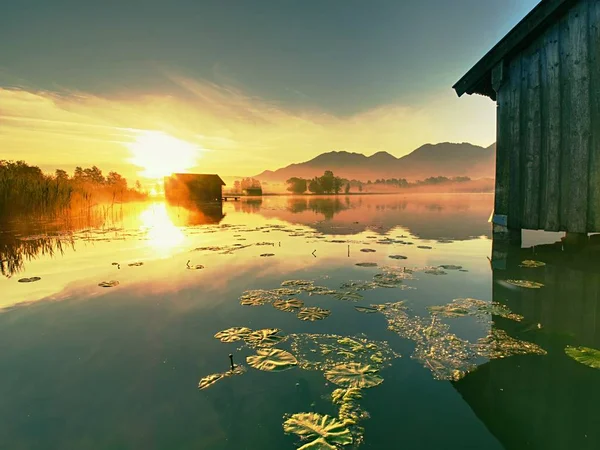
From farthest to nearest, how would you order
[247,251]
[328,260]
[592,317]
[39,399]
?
[247,251], [328,260], [592,317], [39,399]

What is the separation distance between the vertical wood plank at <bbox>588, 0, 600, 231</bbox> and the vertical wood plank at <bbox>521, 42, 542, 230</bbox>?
3.45ft

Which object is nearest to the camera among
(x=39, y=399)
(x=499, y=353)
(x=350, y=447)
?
(x=350, y=447)

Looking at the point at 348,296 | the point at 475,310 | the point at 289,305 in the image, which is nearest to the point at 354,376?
the point at 289,305

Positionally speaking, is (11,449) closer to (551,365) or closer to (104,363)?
(104,363)

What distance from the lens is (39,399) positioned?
106 inches

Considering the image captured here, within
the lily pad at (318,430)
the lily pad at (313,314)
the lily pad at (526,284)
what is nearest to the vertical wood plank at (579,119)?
the lily pad at (526,284)

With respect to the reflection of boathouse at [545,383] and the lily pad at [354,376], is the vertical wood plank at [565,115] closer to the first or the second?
the reflection of boathouse at [545,383]

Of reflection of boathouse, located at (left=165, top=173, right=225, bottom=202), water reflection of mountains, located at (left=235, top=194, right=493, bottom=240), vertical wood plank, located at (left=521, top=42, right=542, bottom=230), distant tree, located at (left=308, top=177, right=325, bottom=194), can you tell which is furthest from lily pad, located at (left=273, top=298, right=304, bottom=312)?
distant tree, located at (left=308, top=177, right=325, bottom=194)

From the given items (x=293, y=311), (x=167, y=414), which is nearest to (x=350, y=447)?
(x=167, y=414)

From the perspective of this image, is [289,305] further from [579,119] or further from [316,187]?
[316,187]

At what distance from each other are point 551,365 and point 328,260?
18.4 ft

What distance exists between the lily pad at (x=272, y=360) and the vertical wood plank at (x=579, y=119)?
25.0 feet

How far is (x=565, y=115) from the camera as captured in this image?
271 inches

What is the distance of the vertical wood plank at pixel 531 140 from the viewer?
7.45 m
